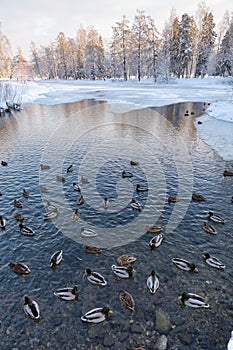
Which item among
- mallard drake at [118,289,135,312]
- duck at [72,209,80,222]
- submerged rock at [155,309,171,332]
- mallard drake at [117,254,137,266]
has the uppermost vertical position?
duck at [72,209,80,222]

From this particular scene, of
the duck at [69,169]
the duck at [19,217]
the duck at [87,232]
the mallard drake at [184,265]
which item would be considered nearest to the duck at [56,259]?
the duck at [87,232]

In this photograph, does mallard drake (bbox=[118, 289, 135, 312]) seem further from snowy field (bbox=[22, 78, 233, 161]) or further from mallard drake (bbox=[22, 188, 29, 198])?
snowy field (bbox=[22, 78, 233, 161])

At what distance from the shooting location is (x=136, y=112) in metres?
39.3

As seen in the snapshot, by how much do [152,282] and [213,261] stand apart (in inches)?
110

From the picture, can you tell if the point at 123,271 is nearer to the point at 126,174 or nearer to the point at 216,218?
the point at 216,218

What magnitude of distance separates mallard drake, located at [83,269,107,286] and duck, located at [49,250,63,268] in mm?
1329

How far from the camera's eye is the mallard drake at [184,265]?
9188 mm

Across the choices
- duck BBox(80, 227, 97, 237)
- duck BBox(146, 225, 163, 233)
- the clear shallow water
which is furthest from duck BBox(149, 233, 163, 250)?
duck BBox(80, 227, 97, 237)

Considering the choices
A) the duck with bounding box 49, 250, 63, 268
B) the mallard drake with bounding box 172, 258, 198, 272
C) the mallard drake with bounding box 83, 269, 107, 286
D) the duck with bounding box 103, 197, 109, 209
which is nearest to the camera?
the mallard drake with bounding box 83, 269, 107, 286

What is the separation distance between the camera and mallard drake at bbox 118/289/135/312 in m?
7.92

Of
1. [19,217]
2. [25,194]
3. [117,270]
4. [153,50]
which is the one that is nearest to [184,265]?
[117,270]

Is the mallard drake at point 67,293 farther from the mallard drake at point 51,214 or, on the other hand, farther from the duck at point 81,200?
the duck at point 81,200

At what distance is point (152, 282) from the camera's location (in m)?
8.66

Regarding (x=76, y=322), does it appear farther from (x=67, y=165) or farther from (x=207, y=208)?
(x=67, y=165)
